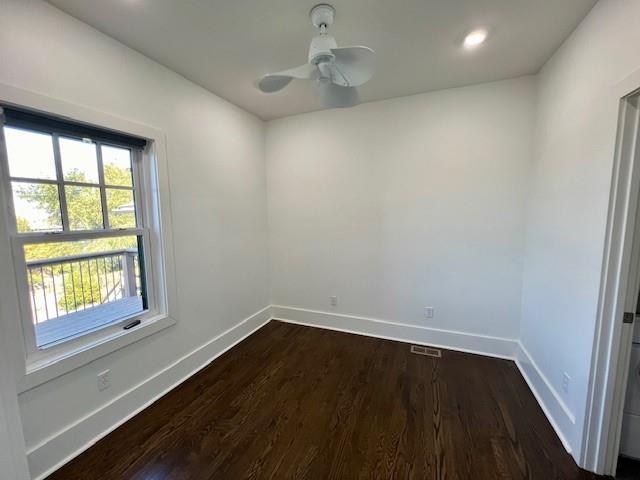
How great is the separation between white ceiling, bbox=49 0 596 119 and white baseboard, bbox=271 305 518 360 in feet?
8.07

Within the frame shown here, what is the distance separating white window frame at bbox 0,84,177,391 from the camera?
1.43 m

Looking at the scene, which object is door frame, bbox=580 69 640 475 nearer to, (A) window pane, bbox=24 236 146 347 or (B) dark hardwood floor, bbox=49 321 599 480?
(B) dark hardwood floor, bbox=49 321 599 480

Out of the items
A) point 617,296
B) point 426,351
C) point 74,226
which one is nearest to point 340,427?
point 426,351

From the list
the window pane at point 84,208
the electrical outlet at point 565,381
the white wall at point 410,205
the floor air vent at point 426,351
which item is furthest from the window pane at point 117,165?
the electrical outlet at point 565,381

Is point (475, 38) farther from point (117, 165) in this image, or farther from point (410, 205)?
point (117, 165)

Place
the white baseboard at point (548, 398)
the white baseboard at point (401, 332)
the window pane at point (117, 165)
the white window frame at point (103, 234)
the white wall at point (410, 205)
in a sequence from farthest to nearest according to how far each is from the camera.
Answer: the white baseboard at point (401, 332) → the white wall at point (410, 205) → the window pane at point (117, 165) → the white baseboard at point (548, 398) → the white window frame at point (103, 234)

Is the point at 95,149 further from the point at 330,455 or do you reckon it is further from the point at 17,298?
the point at 330,455

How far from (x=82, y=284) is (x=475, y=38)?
10.6 feet

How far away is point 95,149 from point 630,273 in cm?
Result: 324

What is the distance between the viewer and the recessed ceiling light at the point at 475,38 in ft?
5.82

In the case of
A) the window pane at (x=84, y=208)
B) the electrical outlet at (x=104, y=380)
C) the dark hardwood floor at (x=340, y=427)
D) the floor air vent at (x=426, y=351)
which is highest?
the window pane at (x=84, y=208)

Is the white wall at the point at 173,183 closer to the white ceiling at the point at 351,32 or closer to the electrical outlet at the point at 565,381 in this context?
the white ceiling at the point at 351,32

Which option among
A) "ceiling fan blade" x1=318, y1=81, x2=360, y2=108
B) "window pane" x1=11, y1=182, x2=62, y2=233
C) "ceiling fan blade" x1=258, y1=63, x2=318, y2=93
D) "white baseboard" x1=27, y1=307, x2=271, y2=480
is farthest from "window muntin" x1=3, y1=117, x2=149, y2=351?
"ceiling fan blade" x1=318, y1=81, x2=360, y2=108

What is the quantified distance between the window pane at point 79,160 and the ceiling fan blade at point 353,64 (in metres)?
1.69
